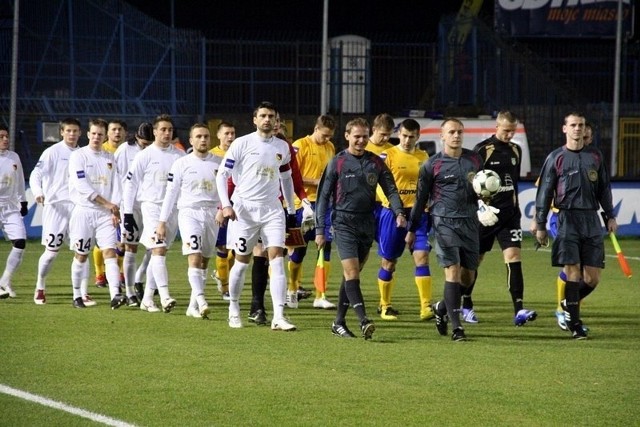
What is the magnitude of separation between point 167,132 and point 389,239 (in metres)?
2.74

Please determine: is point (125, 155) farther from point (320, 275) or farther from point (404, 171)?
point (404, 171)

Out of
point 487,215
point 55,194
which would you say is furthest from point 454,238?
point 55,194

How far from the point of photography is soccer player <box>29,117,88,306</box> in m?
14.7

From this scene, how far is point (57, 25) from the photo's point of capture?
97.8ft

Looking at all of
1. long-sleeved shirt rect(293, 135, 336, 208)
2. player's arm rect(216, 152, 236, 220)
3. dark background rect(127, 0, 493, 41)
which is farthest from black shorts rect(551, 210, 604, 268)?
dark background rect(127, 0, 493, 41)

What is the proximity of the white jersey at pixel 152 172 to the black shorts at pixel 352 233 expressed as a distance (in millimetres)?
2856

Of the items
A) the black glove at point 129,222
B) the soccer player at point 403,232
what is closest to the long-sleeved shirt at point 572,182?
the soccer player at point 403,232

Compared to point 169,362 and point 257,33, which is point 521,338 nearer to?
point 169,362

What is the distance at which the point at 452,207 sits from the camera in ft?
38.4

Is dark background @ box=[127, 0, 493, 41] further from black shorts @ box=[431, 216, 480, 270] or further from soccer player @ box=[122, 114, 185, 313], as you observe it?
black shorts @ box=[431, 216, 480, 270]

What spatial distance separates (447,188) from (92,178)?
451 centimetres

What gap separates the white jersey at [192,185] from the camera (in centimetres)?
1340

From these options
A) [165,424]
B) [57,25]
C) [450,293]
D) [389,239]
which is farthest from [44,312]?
[57,25]

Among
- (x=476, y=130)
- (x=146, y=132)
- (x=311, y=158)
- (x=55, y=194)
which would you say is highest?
(x=476, y=130)
